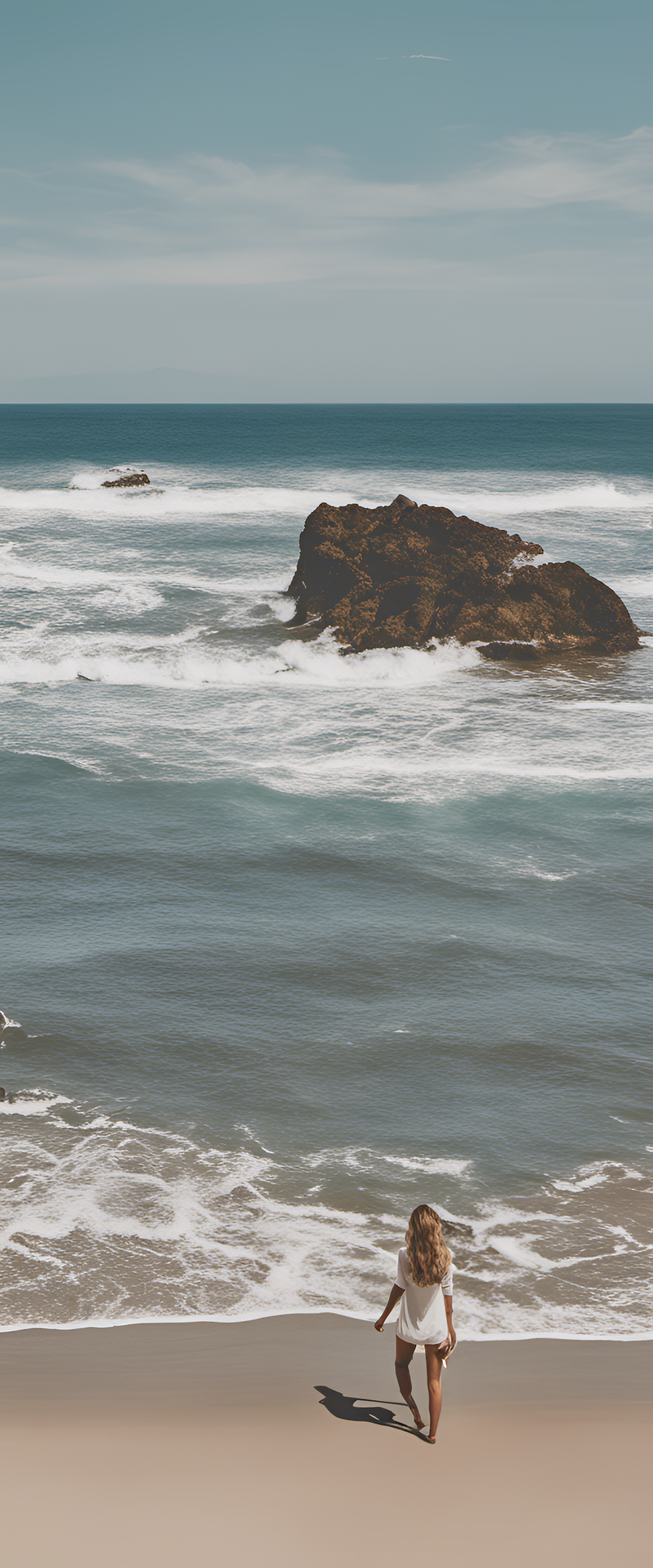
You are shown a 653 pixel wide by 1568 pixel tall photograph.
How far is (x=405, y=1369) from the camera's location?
18.9ft

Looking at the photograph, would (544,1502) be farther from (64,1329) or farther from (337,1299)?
(64,1329)

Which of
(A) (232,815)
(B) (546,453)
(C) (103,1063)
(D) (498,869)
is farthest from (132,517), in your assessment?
(B) (546,453)

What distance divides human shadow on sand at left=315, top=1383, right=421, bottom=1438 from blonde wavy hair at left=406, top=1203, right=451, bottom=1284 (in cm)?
82

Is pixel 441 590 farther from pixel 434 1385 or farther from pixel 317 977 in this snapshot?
pixel 434 1385

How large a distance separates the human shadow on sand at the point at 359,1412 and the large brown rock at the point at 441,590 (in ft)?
66.1

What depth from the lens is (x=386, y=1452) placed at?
18.0 feet

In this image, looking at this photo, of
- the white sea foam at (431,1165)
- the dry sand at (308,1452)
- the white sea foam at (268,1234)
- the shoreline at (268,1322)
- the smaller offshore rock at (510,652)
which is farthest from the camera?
the smaller offshore rock at (510,652)

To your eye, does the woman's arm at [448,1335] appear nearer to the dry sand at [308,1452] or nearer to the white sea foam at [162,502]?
the dry sand at [308,1452]

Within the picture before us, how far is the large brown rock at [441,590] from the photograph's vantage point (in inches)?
1023

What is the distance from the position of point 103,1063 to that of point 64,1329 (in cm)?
322

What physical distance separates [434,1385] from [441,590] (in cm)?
2253

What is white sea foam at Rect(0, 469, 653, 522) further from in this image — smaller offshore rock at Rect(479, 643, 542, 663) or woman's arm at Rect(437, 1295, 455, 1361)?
woman's arm at Rect(437, 1295, 455, 1361)

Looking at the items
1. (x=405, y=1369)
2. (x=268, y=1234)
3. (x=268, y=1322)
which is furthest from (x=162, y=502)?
(x=405, y=1369)

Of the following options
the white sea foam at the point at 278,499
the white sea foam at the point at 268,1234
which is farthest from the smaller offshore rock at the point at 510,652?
the white sea foam at the point at 278,499
